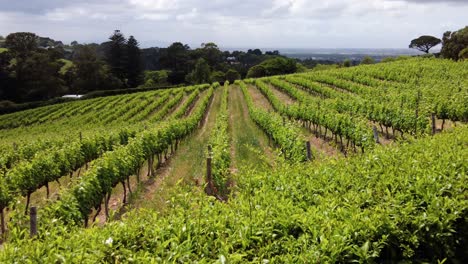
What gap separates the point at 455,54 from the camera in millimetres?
46500

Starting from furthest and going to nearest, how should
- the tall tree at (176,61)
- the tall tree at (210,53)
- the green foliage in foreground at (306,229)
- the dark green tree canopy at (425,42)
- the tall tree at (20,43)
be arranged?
the tall tree at (210,53)
the tall tree at (176,61)
the dark green tree canopy at (425,42)
the tall tree at (20,43)
the green foliage in foreground at (306,229)

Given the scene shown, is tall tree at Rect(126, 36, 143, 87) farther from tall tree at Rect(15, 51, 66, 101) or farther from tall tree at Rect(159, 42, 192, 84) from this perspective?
tall tree at Rect(15, 51, 66, 101)

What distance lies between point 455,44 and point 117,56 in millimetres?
59518

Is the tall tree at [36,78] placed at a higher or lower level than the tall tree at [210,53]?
lower

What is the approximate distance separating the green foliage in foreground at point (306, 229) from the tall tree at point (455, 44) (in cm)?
4814

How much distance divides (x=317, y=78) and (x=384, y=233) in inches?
1453

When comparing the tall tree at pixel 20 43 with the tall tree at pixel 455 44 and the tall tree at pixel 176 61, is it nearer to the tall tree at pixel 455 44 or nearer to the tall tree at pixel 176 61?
the tall tree at pixel 176 61

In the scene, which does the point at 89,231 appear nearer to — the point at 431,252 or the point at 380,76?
the point at 431,252

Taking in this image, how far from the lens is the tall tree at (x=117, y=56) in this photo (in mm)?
73500

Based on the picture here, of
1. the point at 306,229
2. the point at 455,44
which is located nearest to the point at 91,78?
the point at 455,44

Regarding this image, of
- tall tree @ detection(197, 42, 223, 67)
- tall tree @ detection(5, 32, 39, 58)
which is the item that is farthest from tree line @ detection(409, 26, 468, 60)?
tall tree @ detection(5, 32, 39, 58)

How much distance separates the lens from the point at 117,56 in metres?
74.2

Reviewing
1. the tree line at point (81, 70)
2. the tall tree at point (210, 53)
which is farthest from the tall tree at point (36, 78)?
the tall tree at point (210, 53)

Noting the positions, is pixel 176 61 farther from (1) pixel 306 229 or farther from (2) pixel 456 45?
(1) pixel 306 229
